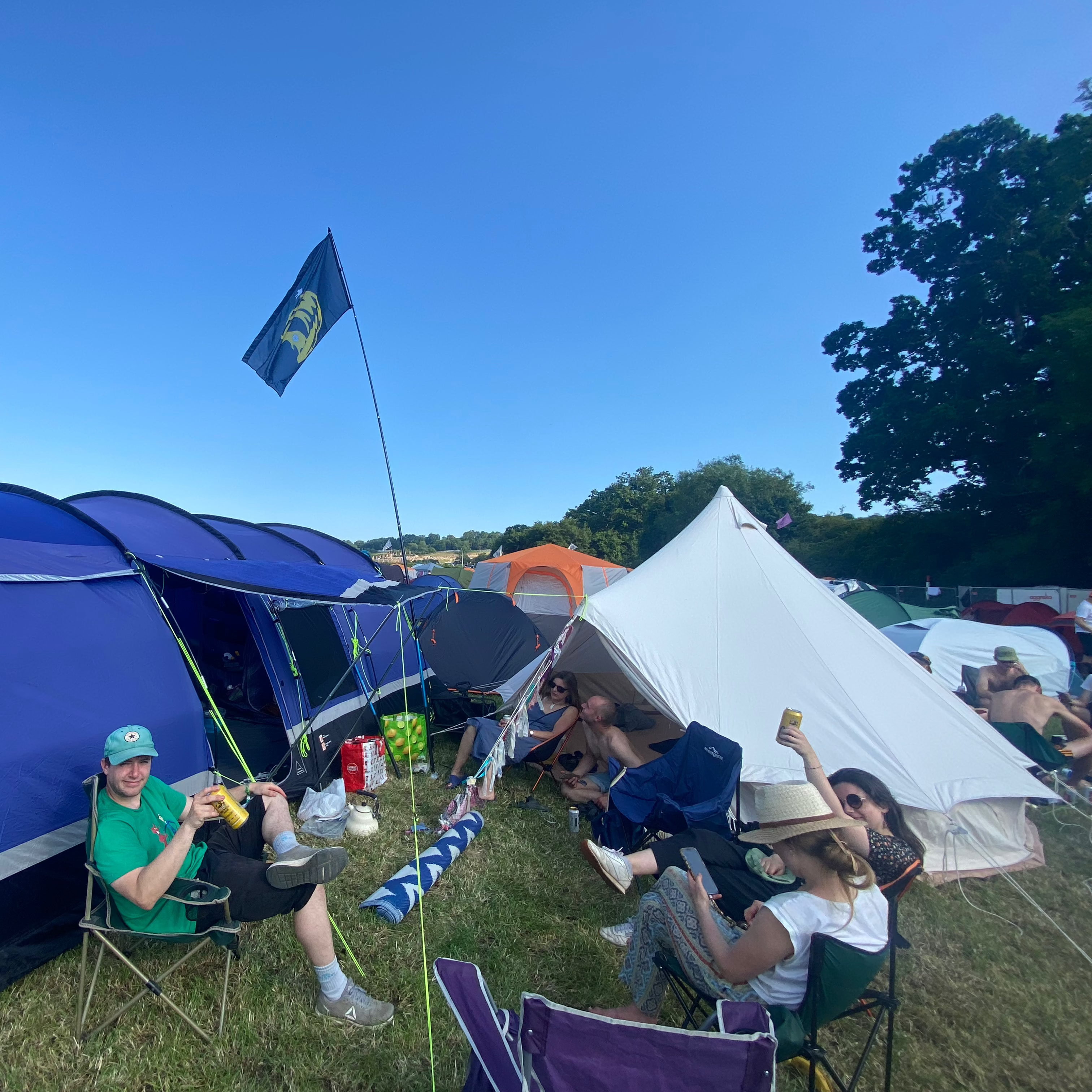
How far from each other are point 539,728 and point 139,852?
328 cm

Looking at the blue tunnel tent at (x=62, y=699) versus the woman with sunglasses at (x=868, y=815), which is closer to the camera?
the woman with sunglasses at (x=868, y=815)

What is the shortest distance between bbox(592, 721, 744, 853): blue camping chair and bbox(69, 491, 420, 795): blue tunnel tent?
196cm

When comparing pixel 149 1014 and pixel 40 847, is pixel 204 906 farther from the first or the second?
pixel 40 847

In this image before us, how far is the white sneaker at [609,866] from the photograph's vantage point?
9.11ft

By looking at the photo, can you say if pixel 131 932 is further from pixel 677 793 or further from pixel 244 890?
pixel 677 793

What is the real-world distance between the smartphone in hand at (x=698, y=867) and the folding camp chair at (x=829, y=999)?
0.46 metres

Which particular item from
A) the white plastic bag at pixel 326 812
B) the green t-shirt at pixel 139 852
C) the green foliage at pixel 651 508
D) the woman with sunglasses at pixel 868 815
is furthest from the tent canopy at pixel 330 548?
the green foliage at pixel 651 508

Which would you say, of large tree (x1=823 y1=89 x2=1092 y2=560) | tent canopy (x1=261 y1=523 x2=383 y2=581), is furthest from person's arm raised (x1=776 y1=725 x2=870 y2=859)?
large tree (x1=823 y1=89 x2=1092 y2=560)

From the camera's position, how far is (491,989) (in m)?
2.67

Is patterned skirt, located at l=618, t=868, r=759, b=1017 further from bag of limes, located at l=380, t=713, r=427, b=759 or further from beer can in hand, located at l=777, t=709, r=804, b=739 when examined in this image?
bag of limes, located at l=380, t=713, r=427, b=759

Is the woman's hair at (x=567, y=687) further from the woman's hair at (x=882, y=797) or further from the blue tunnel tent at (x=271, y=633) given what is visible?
the woman's hair at (x=882, y=797)

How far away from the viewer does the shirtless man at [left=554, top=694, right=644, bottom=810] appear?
174 inches

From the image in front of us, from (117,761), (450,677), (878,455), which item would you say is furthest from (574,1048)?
(878,455)

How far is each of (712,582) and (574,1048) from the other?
3936mm
